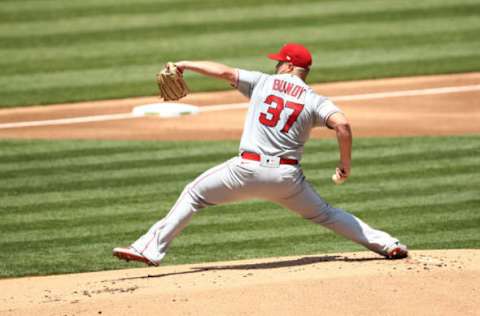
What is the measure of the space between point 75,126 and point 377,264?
24.1ft

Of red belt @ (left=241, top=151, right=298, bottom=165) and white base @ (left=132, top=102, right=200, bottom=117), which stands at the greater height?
red belt @ (left=241, top=151, right=298, bottom=165)

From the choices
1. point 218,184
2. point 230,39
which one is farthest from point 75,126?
point 218,184

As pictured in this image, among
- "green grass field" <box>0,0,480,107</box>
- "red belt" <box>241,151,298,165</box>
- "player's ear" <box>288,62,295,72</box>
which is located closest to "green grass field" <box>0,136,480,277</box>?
"red belt" <box>241,151,298,165</box>

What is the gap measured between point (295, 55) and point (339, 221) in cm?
130

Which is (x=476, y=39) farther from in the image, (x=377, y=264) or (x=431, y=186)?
A: (x=377, y=264)

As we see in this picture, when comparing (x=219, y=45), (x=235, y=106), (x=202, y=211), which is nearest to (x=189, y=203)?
(x=202, y=211)

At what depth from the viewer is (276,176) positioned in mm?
8211

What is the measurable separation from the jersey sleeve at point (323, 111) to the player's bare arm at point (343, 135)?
37mm

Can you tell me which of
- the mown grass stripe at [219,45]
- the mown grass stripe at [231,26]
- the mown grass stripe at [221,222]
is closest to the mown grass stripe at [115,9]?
the mown grass stripe at [231,26]

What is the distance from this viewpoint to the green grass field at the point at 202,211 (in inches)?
398

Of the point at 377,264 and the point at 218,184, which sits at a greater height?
the point at 218,184

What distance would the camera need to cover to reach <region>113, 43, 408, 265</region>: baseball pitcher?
8.18 m

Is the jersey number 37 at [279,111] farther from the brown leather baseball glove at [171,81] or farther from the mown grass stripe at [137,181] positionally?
the mown grass stripe at [137,181]

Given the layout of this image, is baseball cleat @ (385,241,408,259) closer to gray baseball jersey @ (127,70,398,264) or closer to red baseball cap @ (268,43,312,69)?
gray baseball jersey @ (127,70,398,264)
